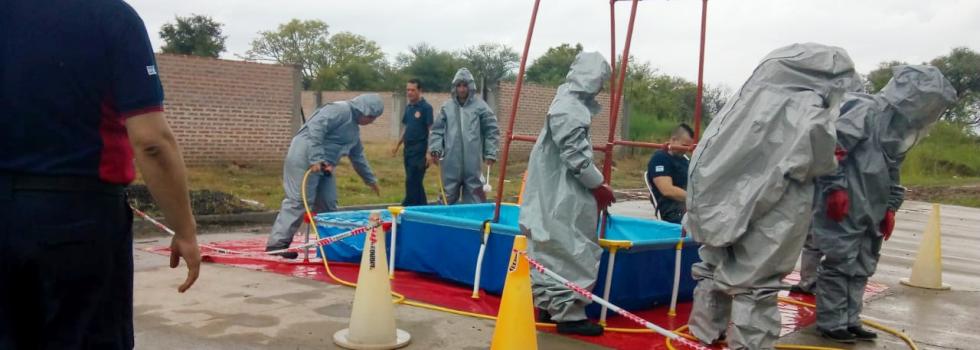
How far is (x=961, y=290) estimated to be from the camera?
285 inches

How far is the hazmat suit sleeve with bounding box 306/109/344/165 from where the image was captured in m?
6.91

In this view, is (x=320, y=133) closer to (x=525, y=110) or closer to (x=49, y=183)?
(x=49, y=183)

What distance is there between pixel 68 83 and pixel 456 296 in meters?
3.80

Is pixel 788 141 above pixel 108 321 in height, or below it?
above

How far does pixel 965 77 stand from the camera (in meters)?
46.3

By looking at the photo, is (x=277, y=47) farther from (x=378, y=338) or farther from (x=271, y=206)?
(x=378, y=338)

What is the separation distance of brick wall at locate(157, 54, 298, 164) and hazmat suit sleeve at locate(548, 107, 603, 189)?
11.2 m

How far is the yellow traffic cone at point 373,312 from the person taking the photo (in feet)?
14.0

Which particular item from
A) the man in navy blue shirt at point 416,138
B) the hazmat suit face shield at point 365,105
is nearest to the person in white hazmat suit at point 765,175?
the hazmat suit face shield at point 365,105

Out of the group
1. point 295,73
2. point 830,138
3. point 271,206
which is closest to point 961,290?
point 830,138

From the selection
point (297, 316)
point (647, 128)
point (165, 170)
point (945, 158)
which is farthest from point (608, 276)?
point (945, 158)

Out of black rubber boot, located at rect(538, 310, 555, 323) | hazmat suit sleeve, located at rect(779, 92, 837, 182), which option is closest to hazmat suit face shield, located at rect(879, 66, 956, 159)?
hazmat suit sleeve, located at rect(779, 92, 837, 182)

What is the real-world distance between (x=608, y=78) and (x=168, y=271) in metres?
3.80

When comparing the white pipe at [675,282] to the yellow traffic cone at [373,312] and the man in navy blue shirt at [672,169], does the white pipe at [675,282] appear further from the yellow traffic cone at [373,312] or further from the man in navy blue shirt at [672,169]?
the yellow traffic cone at [373,312]
